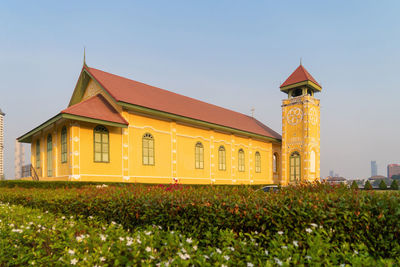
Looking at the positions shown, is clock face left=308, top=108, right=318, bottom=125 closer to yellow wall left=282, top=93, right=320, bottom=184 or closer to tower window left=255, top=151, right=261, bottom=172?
yellow wall left=282, top=93, right=320, bottom=184

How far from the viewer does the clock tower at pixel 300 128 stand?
27.5 metres

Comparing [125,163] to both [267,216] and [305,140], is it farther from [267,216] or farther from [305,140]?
[305,140]

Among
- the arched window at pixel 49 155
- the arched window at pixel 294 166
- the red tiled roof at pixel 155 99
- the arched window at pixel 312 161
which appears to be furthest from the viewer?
the arched window at pixel 294 166

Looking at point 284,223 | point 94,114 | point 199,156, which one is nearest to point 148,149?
point 94,114

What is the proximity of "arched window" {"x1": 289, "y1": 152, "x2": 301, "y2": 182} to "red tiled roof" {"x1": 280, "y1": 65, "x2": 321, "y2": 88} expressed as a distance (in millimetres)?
7773

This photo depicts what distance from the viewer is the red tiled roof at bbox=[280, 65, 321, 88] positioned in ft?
92.7

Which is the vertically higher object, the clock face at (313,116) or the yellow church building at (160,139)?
the clock face at (313,116)

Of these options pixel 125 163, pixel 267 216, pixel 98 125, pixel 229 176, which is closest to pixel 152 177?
pixel 125 163

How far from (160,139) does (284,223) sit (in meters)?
15.5

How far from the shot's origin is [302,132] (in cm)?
2789

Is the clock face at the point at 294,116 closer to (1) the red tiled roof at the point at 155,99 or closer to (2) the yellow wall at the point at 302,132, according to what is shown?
(2) the yellow wall at the point at 302,132

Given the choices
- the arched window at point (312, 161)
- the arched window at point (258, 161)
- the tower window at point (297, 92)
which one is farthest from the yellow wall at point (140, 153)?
the tower window at point (297, 92)

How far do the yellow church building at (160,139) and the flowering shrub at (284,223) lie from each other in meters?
11.2

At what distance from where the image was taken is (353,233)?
3996 mm
